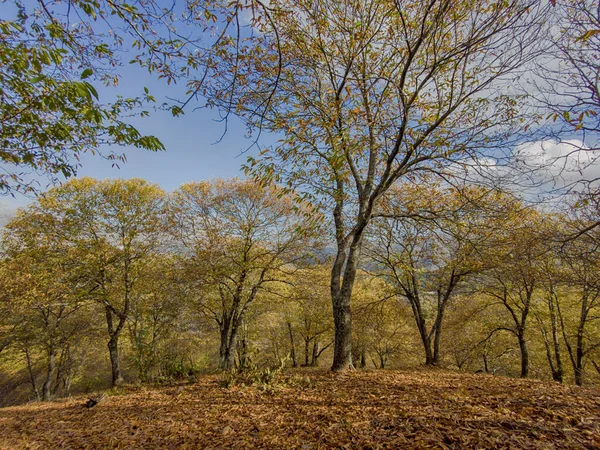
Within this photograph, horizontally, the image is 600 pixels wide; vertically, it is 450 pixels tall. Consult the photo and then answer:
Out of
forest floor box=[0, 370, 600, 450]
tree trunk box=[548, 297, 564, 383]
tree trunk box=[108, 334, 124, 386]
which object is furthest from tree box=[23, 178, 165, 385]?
tree trunk box=[548, 297, 564, 383]

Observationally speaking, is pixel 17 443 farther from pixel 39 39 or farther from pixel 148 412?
pixel 39 39

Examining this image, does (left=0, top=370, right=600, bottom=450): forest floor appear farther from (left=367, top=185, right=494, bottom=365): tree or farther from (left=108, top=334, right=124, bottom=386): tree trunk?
(left=108, top=334, right=124, bottom=386): tree trunk

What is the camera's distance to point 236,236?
11.9 metres

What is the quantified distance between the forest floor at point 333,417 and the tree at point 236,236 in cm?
565

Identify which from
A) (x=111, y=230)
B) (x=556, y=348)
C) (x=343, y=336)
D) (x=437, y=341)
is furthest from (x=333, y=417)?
(x=556, y=348)

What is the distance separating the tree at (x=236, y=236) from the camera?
1127cm

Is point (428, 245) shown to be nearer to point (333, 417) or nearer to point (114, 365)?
point (333, 417)

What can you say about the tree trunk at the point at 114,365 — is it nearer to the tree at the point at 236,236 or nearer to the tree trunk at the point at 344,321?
the tree at the point at 236,236

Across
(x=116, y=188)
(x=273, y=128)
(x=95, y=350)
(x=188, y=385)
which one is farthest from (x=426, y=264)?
(x=95, y=350)

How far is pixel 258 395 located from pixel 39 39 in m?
6.34

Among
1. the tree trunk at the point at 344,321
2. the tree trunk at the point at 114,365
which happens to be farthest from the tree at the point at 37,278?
the tree trunk at the point at 344,321

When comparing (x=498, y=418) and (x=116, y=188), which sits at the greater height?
(x=116, y=188)

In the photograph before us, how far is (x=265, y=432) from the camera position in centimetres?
360

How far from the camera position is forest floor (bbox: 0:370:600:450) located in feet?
9.66
